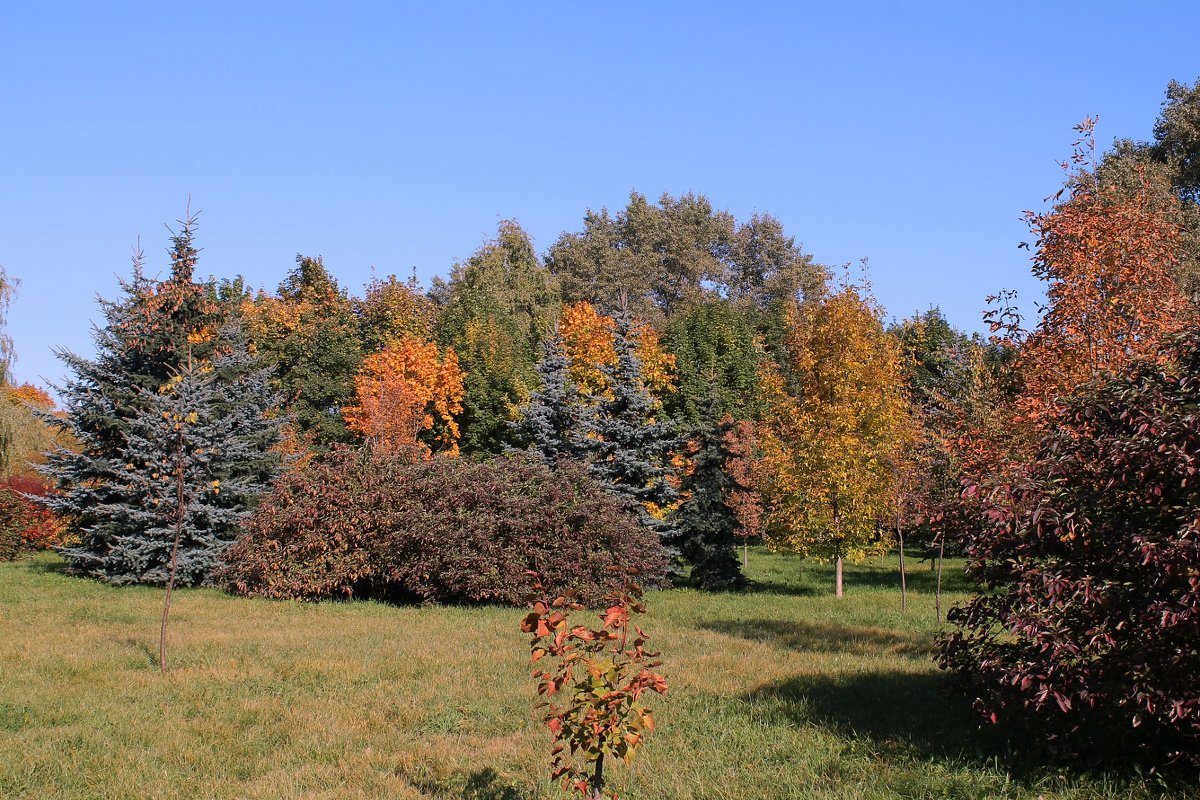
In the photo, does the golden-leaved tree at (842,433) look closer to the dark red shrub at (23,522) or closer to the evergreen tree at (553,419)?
the evergreen tree at (553,419)

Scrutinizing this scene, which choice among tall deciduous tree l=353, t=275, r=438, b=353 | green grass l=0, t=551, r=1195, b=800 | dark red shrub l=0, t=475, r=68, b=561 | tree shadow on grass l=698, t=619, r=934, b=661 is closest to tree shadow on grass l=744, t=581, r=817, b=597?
tree shadow on grass l=698, t=619, r=934, b=661

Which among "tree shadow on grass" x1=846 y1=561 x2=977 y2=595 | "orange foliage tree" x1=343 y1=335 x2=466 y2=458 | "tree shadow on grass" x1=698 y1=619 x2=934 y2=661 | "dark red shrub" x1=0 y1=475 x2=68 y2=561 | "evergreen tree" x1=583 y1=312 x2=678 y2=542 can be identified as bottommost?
"tree shadow on grass" x1=698 y1=619 x2=934 y2=661

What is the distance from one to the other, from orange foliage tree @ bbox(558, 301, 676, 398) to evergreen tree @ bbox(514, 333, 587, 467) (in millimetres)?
3995

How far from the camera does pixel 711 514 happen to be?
23.5m

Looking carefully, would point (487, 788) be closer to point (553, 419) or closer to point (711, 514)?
point (711, 514)

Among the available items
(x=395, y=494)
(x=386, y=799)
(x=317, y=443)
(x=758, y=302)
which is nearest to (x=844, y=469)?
(x=395, y=494)

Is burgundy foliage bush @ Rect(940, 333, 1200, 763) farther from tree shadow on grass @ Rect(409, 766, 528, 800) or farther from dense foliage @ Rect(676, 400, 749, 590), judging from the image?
dense foliage @ Rect(676, 400, 749, 590)

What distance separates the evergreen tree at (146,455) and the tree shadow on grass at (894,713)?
1493 centimetres

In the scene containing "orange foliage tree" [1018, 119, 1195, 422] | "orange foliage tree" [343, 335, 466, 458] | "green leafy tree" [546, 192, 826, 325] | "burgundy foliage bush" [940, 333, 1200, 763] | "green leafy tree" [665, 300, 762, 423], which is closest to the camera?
"burgundy foliage bush" [940, 333, 1200, 763]

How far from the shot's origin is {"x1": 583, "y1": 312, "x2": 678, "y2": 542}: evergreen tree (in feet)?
83.6

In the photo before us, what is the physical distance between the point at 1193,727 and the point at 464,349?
41.6 meters

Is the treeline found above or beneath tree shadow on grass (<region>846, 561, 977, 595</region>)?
above

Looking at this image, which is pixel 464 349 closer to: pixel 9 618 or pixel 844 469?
pixel 844 469

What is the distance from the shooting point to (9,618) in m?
14.5
